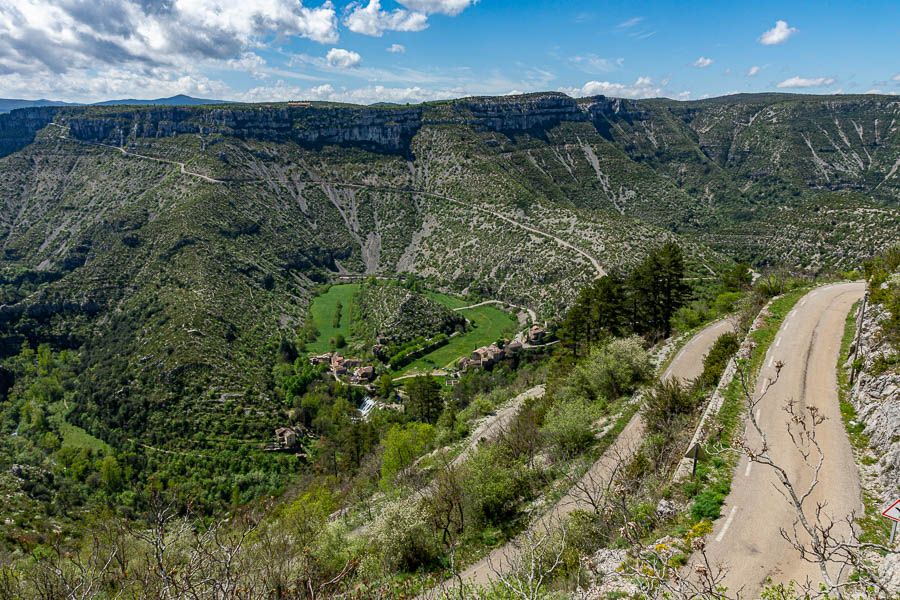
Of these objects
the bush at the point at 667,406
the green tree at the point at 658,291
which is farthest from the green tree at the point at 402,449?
the green tree at the point at 658,291

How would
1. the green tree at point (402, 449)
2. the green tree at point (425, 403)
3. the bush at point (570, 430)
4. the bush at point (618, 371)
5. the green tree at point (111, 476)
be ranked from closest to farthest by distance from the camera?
the bush at point (570, 430)
the bush at point (618, 371)
the green tree at point (402, 449)
the green tree at point (111, 476)
the green tree at point (425, 403)

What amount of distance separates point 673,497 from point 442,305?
74586 mm

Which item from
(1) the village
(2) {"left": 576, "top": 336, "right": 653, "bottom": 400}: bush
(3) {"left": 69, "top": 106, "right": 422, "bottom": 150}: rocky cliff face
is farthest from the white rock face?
(3) {"left": 69, "top": 106, "right": 422, "bottom": 150}: rocky cliff face

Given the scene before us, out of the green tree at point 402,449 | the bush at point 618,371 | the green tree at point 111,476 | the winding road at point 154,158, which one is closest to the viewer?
the bush at point 618,371

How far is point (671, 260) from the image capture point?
119 ft

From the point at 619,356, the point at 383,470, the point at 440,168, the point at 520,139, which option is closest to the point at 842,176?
the point at 520,139

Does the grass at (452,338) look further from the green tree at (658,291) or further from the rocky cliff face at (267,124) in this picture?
the rocky cliff face at (267,124)

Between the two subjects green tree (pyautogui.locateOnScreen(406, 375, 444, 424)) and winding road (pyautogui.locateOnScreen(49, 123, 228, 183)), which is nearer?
green tree (pyautogui.locateOnScreen(406, 375, 444, 424))

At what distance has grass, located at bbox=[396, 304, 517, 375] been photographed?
7188 cm

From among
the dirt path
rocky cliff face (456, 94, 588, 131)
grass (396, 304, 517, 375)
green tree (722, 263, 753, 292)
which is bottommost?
grass (396, 304, 517, 375)

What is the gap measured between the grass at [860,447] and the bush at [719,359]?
4332 mm

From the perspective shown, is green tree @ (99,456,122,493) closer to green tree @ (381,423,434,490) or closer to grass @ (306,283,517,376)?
green tree @ (381,423,434,490)

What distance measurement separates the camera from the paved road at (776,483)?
10.9 m

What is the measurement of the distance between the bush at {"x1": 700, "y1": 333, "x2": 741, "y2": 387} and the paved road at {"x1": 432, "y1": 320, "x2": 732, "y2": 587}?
6.46ft
